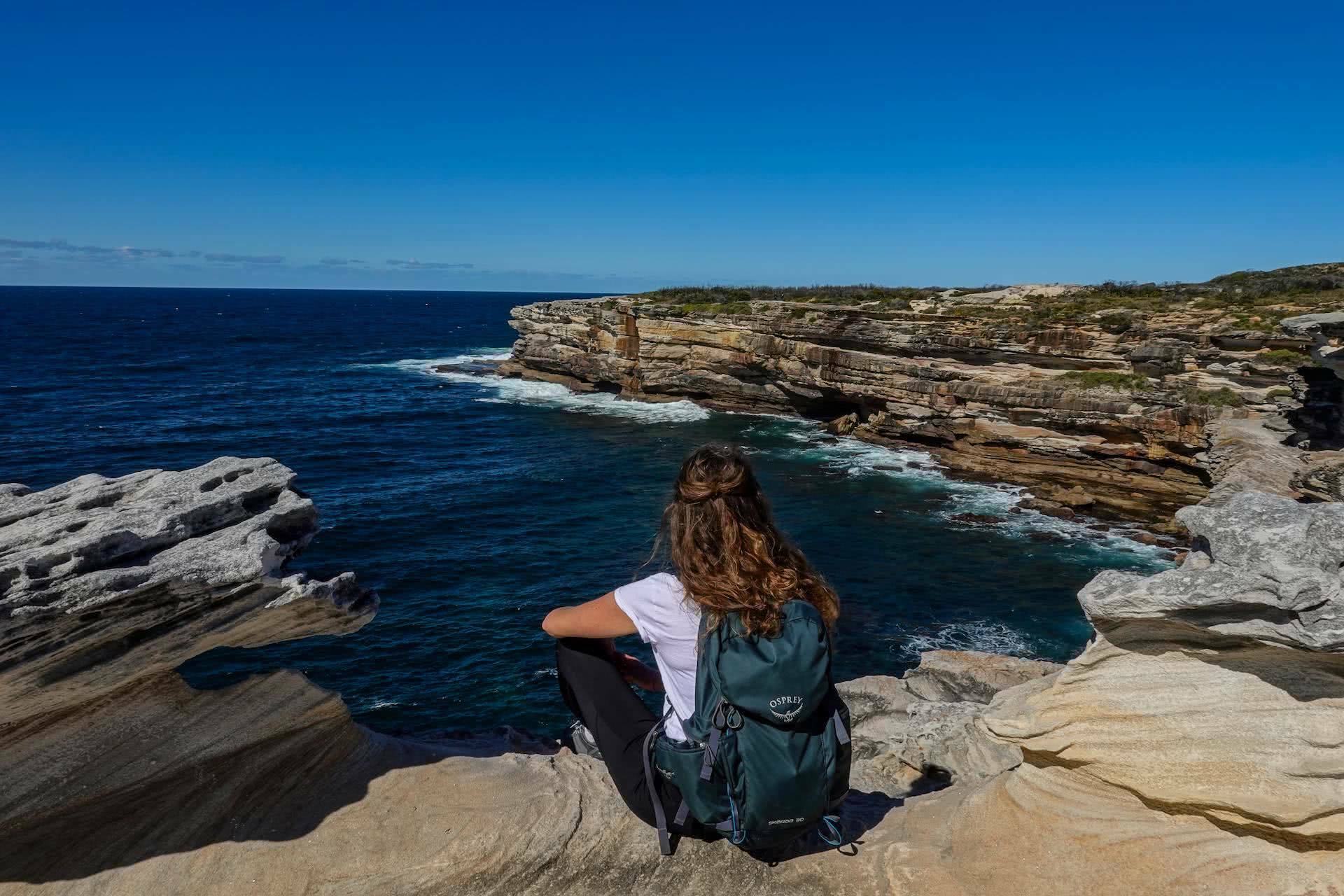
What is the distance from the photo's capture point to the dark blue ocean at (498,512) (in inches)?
859

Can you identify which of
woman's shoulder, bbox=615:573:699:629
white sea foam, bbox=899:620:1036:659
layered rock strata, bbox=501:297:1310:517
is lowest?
white sea foam, bbox=899:620:1036:659

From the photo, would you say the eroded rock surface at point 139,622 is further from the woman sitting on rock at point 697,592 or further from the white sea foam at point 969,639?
the white sea foam at point 969,639

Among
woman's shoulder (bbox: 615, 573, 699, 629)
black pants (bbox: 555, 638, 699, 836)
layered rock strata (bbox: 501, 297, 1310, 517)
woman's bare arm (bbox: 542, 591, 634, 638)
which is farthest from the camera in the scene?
layered rock strata (bbox: 501, 297, 1310, 517)

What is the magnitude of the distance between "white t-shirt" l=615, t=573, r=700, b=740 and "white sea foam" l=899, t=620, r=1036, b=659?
18.9m

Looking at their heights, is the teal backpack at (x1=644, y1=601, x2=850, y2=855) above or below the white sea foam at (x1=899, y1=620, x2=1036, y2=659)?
above

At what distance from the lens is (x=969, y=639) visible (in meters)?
23.5

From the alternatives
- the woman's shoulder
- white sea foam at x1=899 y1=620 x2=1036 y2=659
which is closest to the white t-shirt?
the woman's shoulder

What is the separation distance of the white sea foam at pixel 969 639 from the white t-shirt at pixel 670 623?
18.9 m

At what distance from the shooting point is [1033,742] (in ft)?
20.9

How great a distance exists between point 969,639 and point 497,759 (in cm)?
1890

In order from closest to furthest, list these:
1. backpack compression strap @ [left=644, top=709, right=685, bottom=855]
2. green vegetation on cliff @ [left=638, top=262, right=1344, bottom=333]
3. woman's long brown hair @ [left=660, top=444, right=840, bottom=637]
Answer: woman's long brown hair @ [left=660, top=444, right=840, bottom=637]
backpack compression strap @ [left=644, top=709, right=685, bottom=855]
green vegetation on cliff @ [left=638, top=262, right=1344, bottom=333]

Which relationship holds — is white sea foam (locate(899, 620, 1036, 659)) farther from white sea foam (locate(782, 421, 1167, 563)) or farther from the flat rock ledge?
the flat rock ledge

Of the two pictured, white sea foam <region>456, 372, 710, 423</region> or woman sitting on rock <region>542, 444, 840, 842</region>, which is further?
white sea foam <region>456, 372, 710, 423</region>

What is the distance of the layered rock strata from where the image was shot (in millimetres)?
34812
